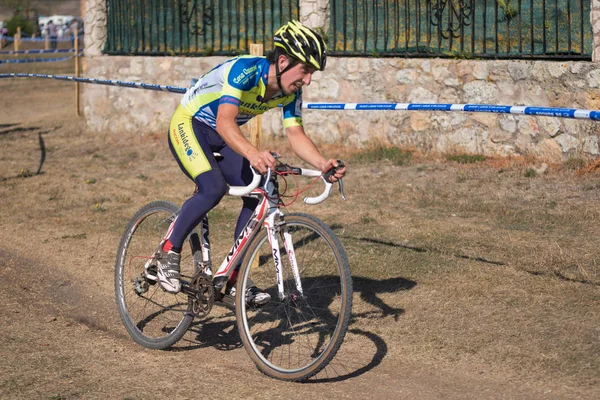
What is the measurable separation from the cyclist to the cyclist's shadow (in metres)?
0.57

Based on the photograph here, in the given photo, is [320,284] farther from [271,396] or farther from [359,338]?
[271,396]

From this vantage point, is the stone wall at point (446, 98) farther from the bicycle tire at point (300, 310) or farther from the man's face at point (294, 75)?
→ the man's face at point (294, 75)

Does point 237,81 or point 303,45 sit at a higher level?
point 303,45

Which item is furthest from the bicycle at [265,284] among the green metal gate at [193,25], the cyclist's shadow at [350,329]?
the green metal gate at [193,25]

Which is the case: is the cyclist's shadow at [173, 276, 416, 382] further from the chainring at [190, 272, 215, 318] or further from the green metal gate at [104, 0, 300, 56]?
the green metal gate at [104, 0, 300, 56]

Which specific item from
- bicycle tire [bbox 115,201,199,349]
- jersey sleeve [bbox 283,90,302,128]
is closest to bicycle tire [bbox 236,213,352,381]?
bicycle tire [bbox 115,201,199,349]

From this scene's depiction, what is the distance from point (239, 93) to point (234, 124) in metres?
0.20

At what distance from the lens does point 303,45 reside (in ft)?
17.2

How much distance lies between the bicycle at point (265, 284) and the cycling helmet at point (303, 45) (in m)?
0.64

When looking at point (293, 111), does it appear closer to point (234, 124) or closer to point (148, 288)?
point (234, 124)

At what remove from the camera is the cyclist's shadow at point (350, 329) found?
5695 millimetres

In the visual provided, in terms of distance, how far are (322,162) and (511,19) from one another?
24.6 ft

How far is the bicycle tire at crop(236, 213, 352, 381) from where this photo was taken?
5053 millimetres

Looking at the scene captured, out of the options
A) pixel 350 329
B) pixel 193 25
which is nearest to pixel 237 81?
pixel 350 329
